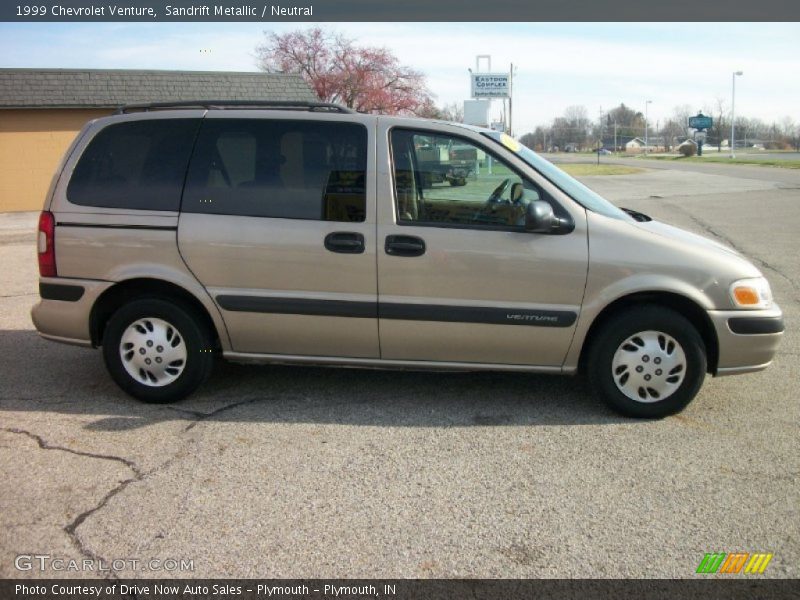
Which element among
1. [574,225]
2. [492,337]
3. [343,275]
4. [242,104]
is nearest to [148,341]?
[343,275]

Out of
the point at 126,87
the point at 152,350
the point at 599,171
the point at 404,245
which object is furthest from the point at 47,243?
the point at 599,171

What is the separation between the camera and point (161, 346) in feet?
15.9

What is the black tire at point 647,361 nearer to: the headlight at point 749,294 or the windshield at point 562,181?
the headlight at point 749,294

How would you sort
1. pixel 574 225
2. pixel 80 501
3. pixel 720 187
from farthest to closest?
pixel 720 187 → pixel 574 225 → pixel 80 501

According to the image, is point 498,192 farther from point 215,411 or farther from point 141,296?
point 141,296

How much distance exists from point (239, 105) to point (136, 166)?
78cm

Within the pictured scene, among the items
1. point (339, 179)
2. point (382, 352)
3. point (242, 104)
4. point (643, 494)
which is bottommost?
point (643, 494)

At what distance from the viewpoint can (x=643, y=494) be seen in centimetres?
366

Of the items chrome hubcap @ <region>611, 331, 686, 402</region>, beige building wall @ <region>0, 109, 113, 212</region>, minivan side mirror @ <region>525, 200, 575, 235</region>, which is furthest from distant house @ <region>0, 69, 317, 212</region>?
chrome hubcap @ <region>611, 331, 686, 402</region>

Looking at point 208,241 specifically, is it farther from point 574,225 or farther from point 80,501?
point 574,225

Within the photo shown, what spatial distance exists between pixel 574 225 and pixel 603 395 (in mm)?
1071

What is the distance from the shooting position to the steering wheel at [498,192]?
15.2 feet

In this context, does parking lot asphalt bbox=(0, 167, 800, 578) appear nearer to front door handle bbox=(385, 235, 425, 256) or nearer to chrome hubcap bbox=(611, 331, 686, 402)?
chrome hubcap bbox=(611, 331, 686, 402)

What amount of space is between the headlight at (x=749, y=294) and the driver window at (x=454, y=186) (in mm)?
1321
